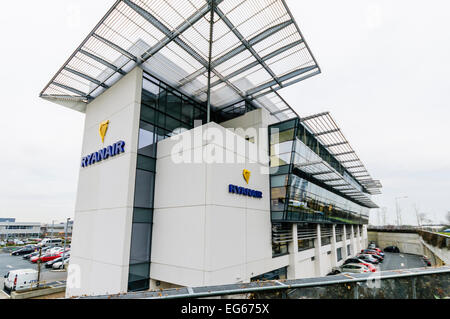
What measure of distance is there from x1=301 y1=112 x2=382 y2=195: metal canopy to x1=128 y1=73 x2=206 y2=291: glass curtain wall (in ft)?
30.5

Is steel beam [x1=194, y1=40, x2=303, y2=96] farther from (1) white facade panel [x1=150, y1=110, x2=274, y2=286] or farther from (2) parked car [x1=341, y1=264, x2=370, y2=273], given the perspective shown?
(2) parked car [x1=341, y1=264, x2=370, y2=273]

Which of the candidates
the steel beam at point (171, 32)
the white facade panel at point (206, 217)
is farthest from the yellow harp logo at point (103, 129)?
the steel beam at point (171, 32)

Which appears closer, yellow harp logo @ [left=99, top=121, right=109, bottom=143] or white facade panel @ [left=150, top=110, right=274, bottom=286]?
white facade panel @ [left=150, top=110, right=274, bottom=286]

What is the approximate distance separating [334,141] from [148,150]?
1662cm

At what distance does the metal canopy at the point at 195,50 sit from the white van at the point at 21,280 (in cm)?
1305

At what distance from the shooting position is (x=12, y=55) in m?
12.2

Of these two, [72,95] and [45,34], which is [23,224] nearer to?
[72,95]

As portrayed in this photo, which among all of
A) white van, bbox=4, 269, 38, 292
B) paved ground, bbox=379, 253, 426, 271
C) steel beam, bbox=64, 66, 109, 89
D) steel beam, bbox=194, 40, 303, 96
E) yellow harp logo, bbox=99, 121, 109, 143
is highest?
steel beam, bbox=194, 40, 303, 96

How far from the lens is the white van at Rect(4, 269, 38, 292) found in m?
17.9

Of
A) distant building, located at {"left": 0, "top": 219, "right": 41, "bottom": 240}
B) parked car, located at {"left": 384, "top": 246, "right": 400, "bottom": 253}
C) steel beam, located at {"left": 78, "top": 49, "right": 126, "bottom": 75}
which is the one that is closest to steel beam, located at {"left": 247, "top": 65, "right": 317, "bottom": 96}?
steel beam, located at {"left": 78, "top": 49, "right": 126, "bottom": 75}

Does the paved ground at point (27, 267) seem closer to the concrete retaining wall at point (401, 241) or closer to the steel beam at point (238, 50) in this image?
the steel beam at point (238, 50)

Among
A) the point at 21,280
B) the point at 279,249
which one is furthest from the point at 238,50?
the point at 21,280

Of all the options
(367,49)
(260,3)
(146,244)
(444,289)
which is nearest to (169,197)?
(146,244)
